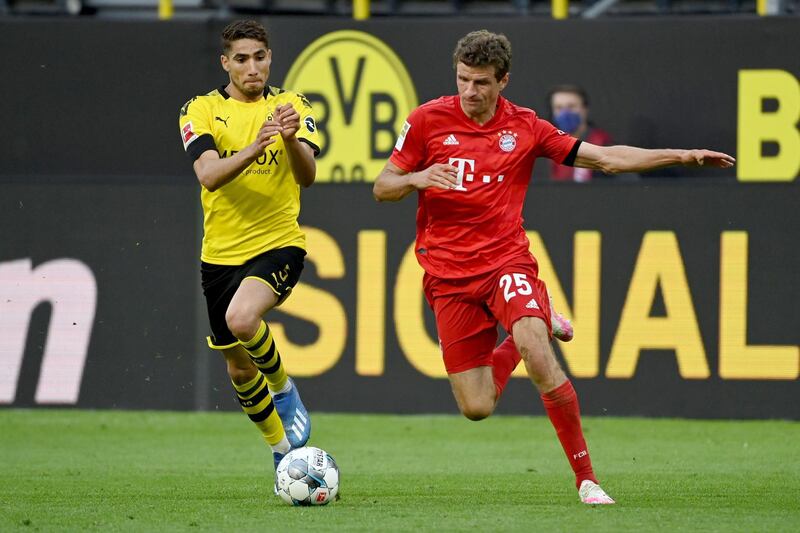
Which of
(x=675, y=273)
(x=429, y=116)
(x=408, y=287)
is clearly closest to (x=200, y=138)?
(x=429, y=116)

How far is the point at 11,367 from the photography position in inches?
469

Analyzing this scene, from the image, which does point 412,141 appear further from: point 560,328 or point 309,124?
point 560,328

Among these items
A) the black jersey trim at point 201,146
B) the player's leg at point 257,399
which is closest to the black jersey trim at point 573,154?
the black jersey trim at point 201,146

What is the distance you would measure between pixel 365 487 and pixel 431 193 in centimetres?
172

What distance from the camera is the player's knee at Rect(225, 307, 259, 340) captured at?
805 centimetres

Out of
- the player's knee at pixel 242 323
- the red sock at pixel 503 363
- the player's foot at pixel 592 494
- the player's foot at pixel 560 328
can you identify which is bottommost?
the player's foot at pixel 592 494

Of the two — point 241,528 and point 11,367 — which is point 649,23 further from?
point 241,528

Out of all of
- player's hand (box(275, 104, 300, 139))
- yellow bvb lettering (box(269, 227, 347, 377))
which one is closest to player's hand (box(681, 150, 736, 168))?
player's hand (box(275, 104, 300, 139))

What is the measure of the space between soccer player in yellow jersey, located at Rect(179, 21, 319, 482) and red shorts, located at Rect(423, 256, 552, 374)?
87cm

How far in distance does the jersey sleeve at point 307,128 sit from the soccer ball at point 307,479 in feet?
5.71

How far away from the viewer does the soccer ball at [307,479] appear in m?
7.63

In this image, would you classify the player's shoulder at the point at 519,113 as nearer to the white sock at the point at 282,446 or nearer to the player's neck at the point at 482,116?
the player's neck at the point at 482,116

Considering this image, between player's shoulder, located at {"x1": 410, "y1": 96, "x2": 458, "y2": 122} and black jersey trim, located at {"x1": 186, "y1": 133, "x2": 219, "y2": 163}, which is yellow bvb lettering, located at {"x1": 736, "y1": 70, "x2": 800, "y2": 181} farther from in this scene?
black jersey trim, located at {"x1": 186, "y1": 133, "x2": 219, "y2": 163}

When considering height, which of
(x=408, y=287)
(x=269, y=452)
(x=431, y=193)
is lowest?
(x=269, y=452)
